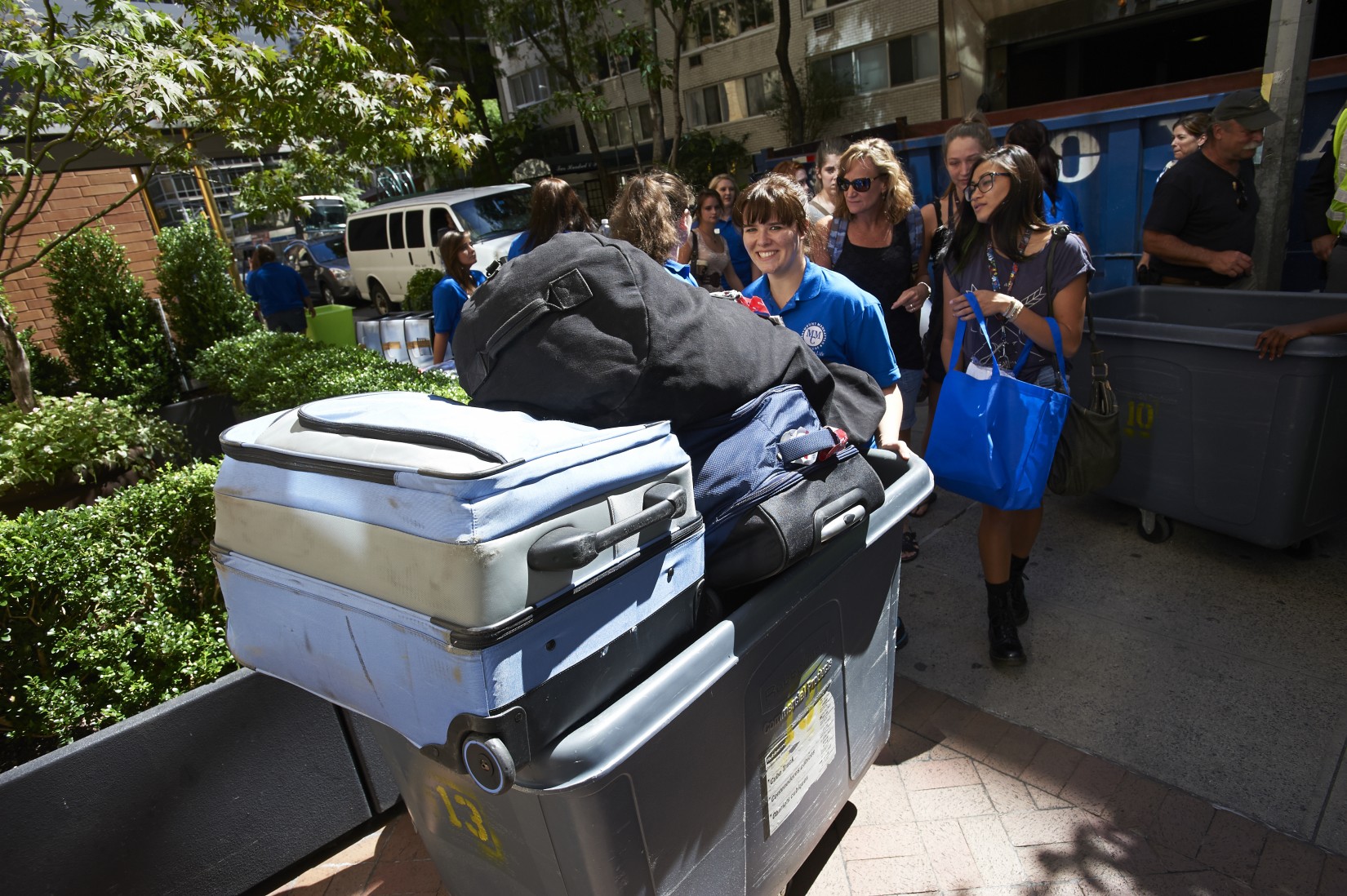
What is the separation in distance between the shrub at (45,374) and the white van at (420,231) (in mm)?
6631

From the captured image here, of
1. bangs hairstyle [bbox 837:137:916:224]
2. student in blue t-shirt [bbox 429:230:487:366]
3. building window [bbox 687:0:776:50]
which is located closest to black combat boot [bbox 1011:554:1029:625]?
bangs hairstyle [bbox 837:137:916:224]

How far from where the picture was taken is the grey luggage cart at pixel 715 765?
52.6 inches

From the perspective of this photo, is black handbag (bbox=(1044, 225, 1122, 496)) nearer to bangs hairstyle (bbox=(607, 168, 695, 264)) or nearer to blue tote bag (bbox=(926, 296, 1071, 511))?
blue tote bag (bbox=(926, 296, 1071, 511))

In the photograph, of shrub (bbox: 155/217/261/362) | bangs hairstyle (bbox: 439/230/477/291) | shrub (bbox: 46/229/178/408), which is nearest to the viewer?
bangs hairstyle (bbox: 439/230/477/291)

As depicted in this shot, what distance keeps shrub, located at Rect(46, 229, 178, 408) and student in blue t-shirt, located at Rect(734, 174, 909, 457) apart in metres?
5.88

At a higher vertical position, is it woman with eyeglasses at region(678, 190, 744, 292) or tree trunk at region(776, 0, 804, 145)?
tree trunk at region(776, 0, 804, 145)

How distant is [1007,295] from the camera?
295cm

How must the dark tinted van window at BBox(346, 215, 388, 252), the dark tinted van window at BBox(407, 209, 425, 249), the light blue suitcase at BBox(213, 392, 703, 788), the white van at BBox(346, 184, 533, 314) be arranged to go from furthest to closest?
the dark tinted van window at BBox(346, 215, 388, 252) < the dark tinted van window at BBox(407, 209, 425, 249) < the white van at BBox(346, 184, 533, 314) < the light blue suitcase at BBox(213, 392, 703, 788)

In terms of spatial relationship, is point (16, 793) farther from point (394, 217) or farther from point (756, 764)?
point (394, 217)

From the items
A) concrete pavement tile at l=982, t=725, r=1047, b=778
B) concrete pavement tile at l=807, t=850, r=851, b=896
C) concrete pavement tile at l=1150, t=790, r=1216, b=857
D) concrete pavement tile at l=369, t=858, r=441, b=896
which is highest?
concrete pavement tile at l=369, t=858, r=441, b=896

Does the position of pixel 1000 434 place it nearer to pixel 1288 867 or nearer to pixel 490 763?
pixel 1288 867

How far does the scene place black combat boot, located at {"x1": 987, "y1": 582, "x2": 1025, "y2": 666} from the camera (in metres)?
3.17

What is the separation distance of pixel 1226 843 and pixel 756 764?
1597mm

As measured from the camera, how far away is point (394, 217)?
15891 millimetres
